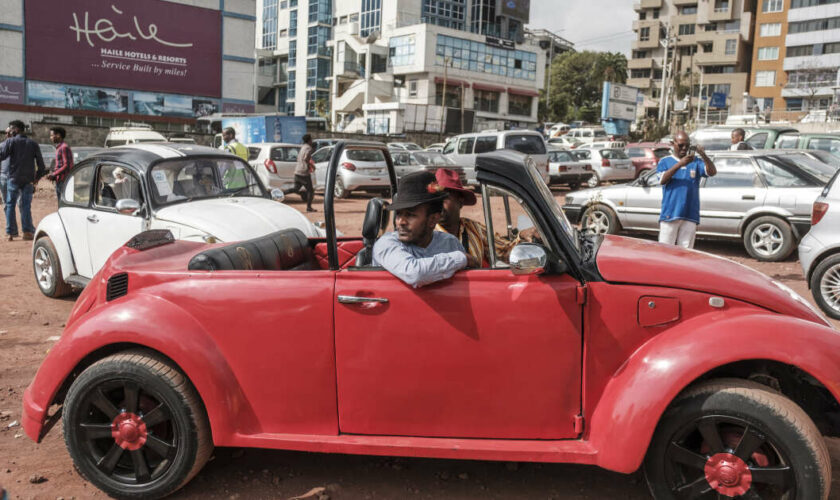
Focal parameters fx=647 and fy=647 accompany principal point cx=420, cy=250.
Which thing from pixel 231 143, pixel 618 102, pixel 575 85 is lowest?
pixel 231 143

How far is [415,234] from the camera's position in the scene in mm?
3289

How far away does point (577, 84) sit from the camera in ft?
280

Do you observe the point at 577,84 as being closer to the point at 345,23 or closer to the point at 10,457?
the point at 345,23

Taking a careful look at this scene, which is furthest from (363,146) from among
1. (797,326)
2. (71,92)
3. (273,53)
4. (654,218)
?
(273,53)

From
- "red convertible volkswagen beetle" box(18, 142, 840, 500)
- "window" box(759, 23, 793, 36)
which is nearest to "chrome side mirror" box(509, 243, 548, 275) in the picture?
"red convertible volkswagen beetle" box(18, 142, 840, 500)

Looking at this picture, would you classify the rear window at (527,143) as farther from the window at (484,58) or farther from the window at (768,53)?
the window at (768,53)

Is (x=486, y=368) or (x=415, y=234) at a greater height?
(x=415, y=234)

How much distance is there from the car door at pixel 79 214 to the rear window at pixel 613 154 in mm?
19343

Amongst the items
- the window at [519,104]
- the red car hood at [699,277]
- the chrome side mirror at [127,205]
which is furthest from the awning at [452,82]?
the red car hood at [699,277]

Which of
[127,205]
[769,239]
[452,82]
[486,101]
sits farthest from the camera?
[486,101]

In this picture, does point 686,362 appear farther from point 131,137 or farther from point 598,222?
point 131,137

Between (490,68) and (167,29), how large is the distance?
115 feet

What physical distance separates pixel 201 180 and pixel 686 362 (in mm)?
5827

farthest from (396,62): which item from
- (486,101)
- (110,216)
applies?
(110,216)
